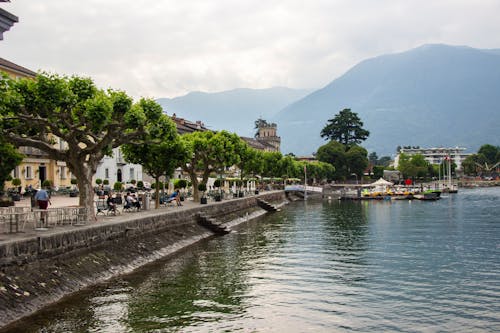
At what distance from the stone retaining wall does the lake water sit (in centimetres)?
76

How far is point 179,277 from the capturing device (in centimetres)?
2703

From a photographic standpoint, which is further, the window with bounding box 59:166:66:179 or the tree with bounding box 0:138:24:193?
the window with bounding box 59:166:66:179

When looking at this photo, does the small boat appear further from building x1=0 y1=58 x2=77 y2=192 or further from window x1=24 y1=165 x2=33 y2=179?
window x1=24 y1=165 x2=33 y2=179

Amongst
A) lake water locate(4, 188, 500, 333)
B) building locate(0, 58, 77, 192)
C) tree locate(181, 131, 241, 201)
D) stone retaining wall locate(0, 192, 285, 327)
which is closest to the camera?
lake water locate(4, 188, 500, 333)

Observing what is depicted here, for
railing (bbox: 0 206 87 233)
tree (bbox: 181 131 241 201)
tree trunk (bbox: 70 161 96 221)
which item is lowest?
railing (bbox: 0 206 87 233)

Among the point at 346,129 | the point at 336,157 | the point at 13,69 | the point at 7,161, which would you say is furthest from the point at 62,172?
the point at 346,129

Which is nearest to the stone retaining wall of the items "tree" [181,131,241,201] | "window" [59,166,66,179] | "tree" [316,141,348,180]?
"tree" [181,131,241,201]

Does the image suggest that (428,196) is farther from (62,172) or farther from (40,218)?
(40,218)

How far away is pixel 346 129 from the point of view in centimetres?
19188

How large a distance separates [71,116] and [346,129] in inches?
6594

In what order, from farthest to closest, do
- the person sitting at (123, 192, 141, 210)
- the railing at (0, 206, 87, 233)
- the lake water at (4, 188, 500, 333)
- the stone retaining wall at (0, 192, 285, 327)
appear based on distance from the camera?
the person sitting at (123, 192, 141, 210) → the railing at (0, 206, 87, 233) → the stone retaining wall at (0, 192, 285, 327) → the lake water at (4, 188, 500, 333)

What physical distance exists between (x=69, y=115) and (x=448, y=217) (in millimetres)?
49711

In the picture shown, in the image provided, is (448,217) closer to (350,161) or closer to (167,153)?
(167,153)

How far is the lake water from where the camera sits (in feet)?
61.8
